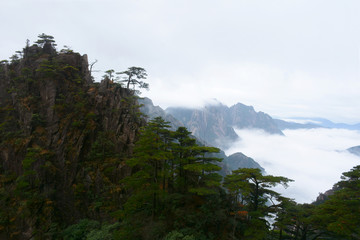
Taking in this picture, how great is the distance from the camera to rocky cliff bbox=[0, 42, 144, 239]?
23.2 m

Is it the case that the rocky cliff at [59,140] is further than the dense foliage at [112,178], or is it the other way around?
the rocky cliff at [59,140]

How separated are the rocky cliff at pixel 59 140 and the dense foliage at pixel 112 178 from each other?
0.16m

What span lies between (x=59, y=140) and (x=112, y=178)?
1210 cm

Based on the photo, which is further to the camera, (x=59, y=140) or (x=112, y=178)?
(x=59, y=140)

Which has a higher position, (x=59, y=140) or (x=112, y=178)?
(x=59, y=140)

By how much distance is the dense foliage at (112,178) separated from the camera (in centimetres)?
1468

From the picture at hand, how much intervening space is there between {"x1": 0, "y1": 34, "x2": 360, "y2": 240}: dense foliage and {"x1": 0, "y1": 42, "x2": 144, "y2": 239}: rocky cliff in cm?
16

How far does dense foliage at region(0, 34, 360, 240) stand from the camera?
14.7 meters

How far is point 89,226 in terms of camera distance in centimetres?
1988

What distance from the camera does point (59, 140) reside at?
26.6 m

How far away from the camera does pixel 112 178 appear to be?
76.8ft

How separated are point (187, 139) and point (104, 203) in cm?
1570

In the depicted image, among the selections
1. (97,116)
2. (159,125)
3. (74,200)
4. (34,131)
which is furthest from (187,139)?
(34,131)

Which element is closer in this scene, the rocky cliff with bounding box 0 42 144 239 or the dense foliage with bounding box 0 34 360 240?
the dense foliage with bounding box 0 34 360 240
